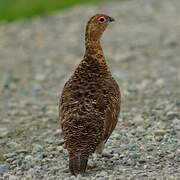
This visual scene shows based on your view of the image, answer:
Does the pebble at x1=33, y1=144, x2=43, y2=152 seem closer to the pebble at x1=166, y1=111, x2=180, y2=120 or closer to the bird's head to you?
the bird's head

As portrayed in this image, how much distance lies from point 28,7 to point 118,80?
13.0m

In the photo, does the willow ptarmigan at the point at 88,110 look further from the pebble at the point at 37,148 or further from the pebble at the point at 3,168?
the pebble at the point at 37,148

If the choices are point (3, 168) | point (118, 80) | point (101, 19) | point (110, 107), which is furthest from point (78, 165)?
point (118, 80)

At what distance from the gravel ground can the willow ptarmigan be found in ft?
0.89

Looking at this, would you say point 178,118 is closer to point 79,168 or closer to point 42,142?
point 42,142

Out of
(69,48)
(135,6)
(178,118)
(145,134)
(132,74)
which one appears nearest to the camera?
(145,134)

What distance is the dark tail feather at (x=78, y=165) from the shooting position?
30.3 feet

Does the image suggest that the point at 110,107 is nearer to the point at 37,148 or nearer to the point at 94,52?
the point at 94,52

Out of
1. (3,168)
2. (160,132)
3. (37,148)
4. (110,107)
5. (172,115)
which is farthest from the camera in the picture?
(172,115)

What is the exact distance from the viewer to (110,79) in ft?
33.1

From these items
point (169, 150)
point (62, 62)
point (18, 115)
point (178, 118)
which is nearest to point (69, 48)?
point (62, 62)

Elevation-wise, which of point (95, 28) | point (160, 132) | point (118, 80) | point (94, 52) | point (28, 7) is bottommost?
point (160, 132)

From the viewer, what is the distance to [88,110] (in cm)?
A: 949

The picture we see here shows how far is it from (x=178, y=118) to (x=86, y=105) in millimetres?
3160
